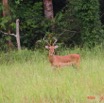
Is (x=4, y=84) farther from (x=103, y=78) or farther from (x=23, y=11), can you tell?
(x=23, y=11)

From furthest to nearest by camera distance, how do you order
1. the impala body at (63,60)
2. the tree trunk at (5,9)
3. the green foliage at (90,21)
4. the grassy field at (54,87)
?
1. the tree trunk at (5,9)
2. the green foliage at (90,21)
3. the impala body at (63,60)
4. the grassy field at (54,87)

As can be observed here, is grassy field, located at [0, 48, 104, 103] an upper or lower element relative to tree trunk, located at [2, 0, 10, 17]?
lower

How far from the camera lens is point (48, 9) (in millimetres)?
18516

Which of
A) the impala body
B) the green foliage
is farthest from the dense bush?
the impala body

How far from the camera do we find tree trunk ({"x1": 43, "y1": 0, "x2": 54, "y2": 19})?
60.4 ft

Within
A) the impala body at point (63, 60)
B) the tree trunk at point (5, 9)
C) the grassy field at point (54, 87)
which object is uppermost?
the tree trunk at point (5, 9)

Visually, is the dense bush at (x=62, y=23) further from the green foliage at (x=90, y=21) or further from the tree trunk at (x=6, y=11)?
the tree trunk at (x=6, y=11)

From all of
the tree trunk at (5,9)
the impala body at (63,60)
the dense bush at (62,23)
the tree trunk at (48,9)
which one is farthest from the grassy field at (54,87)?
the tree trunk at (48,9)

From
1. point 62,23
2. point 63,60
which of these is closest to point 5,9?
point 62,23

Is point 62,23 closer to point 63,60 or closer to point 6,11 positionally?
point 6,11

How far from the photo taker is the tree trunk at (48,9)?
60.4ft

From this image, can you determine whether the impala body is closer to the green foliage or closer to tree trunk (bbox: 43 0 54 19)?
the green foliage

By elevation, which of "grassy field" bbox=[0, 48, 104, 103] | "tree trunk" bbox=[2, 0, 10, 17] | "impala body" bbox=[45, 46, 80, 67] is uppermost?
"tree trunk" bbox=[2, 0, 10, 17]

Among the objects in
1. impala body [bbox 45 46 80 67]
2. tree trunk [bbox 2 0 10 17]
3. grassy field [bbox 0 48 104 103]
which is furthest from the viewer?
tree trunk [bbox 2 0 10 17]
